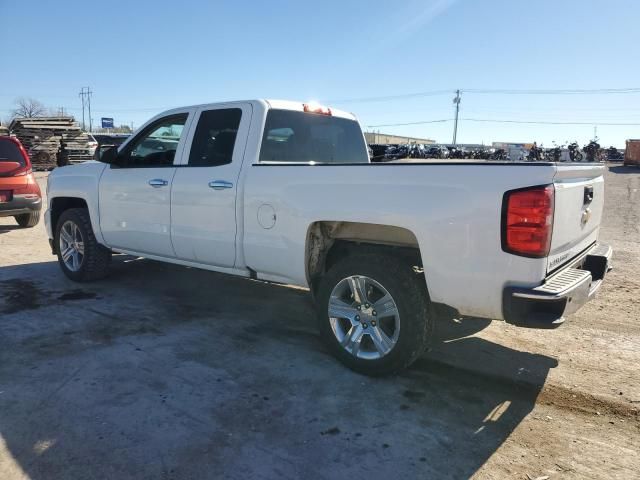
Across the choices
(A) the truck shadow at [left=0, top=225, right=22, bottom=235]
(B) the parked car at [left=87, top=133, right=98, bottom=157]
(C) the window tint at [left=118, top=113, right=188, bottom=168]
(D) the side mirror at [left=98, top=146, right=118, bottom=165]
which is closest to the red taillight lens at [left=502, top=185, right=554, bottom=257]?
(C) the window tint at [left=118, top=113, right=188, bottom=168]

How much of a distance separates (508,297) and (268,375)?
1.79 metres

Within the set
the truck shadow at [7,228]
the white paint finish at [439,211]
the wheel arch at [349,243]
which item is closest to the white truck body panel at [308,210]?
the white paint finish at [439,211]

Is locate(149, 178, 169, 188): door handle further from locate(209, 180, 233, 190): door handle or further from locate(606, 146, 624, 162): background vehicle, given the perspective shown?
locate(606, 146, 624, 162): background vehicle

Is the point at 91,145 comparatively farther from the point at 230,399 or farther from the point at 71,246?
the point at 230,399

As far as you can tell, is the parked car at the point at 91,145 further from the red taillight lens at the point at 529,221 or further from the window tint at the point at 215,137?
the red taillight lens at the point at 529,221

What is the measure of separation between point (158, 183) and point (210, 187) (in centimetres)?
80

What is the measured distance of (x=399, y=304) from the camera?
3426 mm

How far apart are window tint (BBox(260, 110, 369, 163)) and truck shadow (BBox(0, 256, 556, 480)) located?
5.25 feet

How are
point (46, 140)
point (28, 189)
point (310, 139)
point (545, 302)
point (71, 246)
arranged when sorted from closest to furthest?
point (545, 302) < point (310, 139) < point (71, 246) < point (28, 189) < point (46, 140)

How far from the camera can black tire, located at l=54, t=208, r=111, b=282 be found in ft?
19.2

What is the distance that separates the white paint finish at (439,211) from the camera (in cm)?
293

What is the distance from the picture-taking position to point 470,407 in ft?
10.6

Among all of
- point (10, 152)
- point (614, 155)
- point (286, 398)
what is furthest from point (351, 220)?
point (614, 155)

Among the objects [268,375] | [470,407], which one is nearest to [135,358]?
[268,375]
